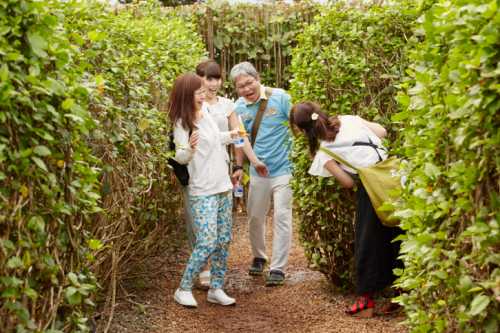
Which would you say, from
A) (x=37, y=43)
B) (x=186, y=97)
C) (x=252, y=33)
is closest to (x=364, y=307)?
(x=186, y=97)

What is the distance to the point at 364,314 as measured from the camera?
5.83 metres

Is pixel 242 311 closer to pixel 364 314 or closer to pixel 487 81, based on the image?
pixel 364 314

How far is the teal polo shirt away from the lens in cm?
740

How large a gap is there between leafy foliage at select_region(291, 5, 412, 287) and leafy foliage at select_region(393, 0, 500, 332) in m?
2.64

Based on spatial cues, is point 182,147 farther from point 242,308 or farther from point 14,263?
point 14,263

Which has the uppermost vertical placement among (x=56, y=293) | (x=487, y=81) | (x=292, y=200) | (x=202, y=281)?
(x=487, y=81)

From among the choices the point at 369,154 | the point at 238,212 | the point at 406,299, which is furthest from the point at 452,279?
the point at 238,212

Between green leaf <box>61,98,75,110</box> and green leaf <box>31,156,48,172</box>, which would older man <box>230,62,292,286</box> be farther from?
green leaf <box>31,156,48,172</box>

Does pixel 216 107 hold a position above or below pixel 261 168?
above

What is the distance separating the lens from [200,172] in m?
6.20

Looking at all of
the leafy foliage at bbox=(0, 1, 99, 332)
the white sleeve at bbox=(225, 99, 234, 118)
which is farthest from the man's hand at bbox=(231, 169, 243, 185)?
the leafy foliage at bbox=(0, 1, 99, 332)

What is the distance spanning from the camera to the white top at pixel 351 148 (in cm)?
568

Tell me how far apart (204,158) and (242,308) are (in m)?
1.29

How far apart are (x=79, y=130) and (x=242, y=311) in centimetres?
350
